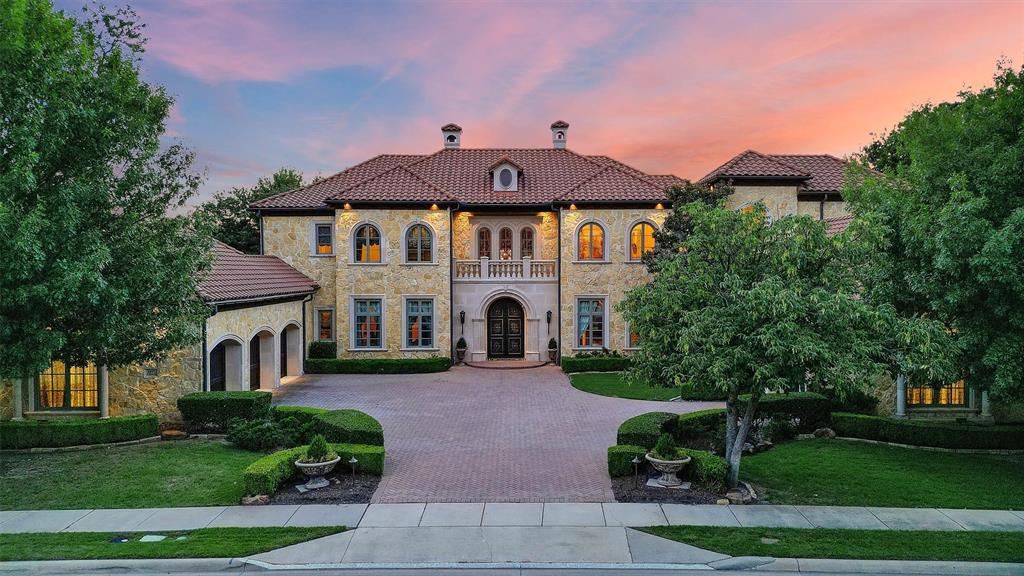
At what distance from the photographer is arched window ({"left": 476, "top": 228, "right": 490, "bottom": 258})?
28375 mm

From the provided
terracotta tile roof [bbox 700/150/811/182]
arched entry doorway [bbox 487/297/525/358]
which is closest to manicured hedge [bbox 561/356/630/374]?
arched entry doorway [bbox 487/297/525/358]

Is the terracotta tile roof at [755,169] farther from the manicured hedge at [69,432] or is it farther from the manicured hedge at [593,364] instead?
the manicured hedge at [69,432]

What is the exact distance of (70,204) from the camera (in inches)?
417

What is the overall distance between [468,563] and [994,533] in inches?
330

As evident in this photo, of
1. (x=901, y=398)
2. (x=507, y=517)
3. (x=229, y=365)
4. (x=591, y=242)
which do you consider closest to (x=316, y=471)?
(x=507, y=517)

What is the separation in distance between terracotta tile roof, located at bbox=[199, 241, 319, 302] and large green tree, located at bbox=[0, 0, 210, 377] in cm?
329

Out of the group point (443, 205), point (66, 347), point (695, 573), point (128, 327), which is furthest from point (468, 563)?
point (443, 205)

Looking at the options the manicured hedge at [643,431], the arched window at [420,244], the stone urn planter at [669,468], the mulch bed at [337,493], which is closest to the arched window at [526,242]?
the arched window at [420,244]

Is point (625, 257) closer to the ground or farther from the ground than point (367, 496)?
farther from the ground

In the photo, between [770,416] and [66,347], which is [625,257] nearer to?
[770,416]

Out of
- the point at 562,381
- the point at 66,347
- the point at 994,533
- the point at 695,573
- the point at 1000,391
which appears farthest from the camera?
the point at 562,381

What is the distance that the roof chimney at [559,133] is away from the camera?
108 feet

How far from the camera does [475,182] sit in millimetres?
28734

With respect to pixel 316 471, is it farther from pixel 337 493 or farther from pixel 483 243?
pixel 483 243
